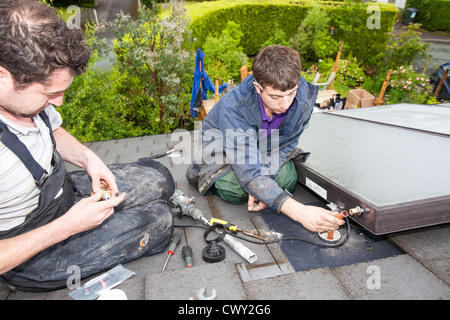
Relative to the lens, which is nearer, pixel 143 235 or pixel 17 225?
pixel 17 225

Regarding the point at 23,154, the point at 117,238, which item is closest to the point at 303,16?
the point at 117,238

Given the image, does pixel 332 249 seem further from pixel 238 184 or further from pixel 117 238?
pixel 117 238

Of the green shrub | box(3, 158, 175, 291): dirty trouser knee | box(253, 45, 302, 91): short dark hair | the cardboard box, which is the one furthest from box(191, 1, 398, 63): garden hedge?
box(3, 158, 175, 291): dirty trouser knee

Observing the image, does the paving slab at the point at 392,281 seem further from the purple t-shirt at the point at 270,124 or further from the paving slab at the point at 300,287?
the purple t-shirt at the point at 270,124

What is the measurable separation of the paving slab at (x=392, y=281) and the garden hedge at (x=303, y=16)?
32.9ft

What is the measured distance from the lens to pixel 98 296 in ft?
5.41

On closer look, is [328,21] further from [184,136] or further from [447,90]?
[184,136]

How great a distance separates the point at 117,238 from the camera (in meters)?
1.92

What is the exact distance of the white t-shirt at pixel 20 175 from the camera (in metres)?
1.49

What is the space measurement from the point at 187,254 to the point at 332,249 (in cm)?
104

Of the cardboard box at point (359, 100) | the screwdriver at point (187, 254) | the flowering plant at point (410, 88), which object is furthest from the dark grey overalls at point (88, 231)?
the flowering plant at point (410, 88)

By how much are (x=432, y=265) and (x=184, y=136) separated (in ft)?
11.3

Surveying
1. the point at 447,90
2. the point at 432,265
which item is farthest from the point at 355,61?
the point at 432,265

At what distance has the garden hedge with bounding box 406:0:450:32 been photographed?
57.7 ft
